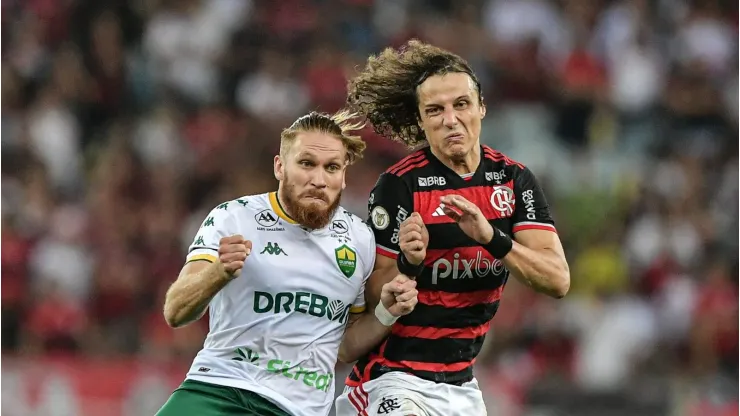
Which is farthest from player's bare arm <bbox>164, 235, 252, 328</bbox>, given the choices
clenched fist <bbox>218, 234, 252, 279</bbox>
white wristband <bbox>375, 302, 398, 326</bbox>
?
white wristband <bbox>375, 302, 398, 326</bbox>

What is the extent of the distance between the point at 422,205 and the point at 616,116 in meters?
9.32

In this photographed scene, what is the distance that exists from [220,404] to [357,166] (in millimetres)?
8407

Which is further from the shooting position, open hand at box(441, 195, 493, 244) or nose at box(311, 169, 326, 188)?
nose at box(311, 169, 326, 188)

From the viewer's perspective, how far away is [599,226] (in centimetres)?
1420

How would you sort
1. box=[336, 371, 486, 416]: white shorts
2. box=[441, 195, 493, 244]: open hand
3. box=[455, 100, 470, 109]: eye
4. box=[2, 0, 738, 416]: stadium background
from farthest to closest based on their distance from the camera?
box=[2, 0, 738, 416]: stadium background → box=[455, 100, 470, 109]: eye → box=[336, 371, 486, 416]: white shorts → box=[441, 195, 493, 244]: open hand

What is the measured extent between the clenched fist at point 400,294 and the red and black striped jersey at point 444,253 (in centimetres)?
32

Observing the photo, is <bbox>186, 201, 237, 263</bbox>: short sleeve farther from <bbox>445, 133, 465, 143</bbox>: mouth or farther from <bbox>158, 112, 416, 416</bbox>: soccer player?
<bbox>445, 133, 465, 143</bbox>: mouth

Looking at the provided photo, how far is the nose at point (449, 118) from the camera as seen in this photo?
6414 mm

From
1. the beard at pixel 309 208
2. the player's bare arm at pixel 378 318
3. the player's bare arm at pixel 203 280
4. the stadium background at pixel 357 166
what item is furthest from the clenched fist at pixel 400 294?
the stadium background at pixel 357 166

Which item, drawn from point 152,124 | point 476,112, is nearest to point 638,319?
point 152,124

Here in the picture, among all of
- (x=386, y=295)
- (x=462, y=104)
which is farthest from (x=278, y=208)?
(x=462, y=104)

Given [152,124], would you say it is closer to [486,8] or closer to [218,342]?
[486,8]

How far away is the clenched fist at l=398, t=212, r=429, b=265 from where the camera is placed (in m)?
5.97

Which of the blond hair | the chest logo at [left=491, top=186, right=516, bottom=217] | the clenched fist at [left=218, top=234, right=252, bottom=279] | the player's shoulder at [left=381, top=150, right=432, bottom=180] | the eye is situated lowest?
the clenched fist at [left=218, top=234, right=252, bottom=279]
